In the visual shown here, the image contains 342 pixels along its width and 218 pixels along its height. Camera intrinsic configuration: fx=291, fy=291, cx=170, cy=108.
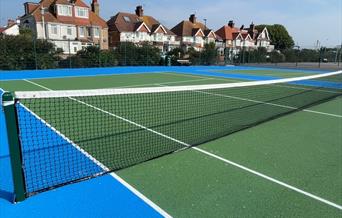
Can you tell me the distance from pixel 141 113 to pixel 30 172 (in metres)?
4.57

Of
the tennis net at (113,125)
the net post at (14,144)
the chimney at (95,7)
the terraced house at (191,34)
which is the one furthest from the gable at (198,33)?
the net post at (14,144)

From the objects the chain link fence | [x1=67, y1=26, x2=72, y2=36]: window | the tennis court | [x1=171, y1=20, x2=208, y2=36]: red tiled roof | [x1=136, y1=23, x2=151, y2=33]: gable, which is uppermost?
[x1=171, y1=20, x2=208, y2=36]: red tiled roof

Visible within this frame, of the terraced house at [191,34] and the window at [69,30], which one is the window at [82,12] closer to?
the window at [69,30]

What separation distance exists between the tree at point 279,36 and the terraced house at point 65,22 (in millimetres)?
60291

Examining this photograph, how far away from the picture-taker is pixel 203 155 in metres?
5.70

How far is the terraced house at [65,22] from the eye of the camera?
159ft

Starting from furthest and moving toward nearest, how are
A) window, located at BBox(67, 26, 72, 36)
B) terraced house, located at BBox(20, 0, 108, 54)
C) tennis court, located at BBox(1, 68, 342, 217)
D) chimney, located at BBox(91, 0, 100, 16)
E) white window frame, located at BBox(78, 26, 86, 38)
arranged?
chimney, located at BBox(91, 0, 100, 16) → white window frame, located at BBox(78, 26, 86, 38) → window, located at BBox(67, 26, 72, 36) → terraced house, located at BBox(20, 0, 108, 54) → tennis court, located at BBox(1, 68, 342, 217)

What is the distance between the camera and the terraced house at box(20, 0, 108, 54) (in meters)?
48.3

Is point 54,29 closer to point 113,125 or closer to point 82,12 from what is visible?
point 82,12

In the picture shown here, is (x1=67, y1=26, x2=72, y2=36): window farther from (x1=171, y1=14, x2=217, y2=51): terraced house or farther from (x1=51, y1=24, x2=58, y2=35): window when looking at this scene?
(x1=171, y1=14, x2=217, y2=51): terraced house

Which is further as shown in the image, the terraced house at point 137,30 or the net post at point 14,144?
the terraced house at point 137,30

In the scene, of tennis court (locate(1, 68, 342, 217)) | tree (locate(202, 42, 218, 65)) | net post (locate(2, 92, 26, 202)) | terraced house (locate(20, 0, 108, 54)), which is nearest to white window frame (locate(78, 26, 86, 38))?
terraced house (locate(20, 0, 108, 54))

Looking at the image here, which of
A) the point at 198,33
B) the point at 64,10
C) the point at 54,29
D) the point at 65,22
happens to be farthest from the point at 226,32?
the point at 54,29

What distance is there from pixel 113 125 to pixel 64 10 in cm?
5005
